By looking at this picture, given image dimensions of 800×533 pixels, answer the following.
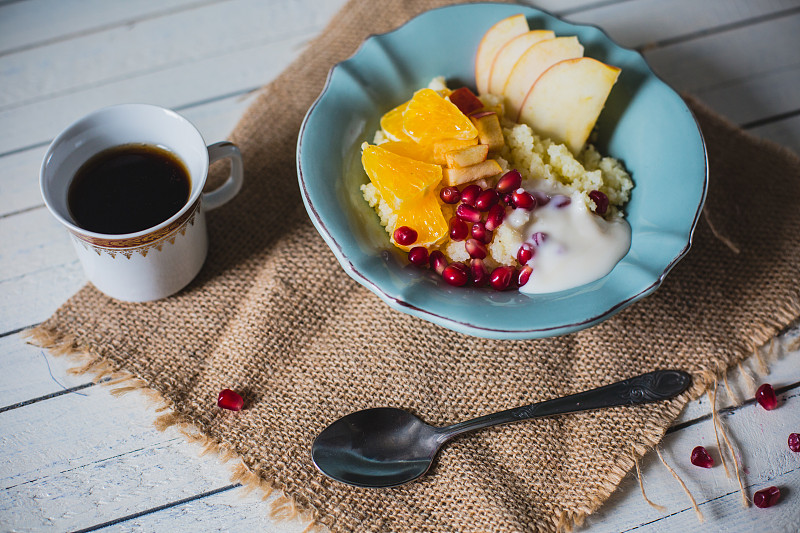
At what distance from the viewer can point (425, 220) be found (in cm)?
153

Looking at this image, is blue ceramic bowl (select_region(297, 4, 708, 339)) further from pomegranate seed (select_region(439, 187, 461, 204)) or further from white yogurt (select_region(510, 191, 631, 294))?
pomegranate seed (select_region(439, 187, 461, 204))

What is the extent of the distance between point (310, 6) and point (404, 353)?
1435 millimetres

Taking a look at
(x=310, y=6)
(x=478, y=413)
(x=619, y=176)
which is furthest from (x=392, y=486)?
(x=310, y=6)

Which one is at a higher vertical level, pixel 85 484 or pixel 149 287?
pixel 149 287

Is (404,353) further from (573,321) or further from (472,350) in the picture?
(573,321)

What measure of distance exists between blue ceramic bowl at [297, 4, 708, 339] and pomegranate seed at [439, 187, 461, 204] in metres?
0.18

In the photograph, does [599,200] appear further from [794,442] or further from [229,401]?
[229,401]

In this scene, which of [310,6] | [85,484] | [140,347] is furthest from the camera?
[310,6]

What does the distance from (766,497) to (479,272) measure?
84 cm

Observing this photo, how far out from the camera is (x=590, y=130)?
1.71 metres

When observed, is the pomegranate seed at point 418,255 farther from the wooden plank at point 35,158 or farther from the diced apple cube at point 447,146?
the wooden plank at point 35,158

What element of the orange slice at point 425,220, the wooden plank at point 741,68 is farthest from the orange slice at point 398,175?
the wooden plank at point 741,68

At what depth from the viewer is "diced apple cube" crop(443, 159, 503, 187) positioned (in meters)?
1.55

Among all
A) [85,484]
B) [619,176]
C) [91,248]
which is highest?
Answer: [619,176]
